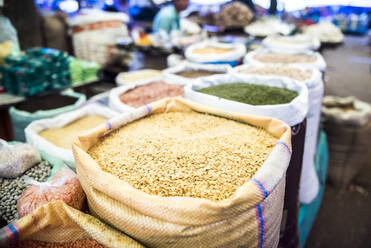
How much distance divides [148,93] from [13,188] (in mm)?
830

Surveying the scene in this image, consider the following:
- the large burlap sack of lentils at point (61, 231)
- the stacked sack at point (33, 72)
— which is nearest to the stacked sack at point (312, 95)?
the large burlap sack of lentils at point (61, 231)

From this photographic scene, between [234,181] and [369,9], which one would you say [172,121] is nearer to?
[234,181]

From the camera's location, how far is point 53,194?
2.52 feet

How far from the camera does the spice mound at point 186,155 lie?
688mm

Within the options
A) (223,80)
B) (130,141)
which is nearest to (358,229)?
(223,80)

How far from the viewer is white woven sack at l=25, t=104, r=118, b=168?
38.6 inches

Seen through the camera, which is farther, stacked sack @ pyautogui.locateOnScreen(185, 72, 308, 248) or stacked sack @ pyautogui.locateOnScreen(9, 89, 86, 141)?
stacked sack @ pyautogui.locateOnScreen(9, 89, 86, 141)

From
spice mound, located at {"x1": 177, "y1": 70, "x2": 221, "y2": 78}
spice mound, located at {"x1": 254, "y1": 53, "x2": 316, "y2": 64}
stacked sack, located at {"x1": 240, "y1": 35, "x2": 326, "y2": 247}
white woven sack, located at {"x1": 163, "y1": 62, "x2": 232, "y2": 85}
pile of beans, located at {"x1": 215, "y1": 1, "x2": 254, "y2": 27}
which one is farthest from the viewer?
pile of beans, located at {"x1": 215, "y1": 1, "x2": 254, "y2": 27}

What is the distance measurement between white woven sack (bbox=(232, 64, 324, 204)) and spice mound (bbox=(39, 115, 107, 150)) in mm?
826

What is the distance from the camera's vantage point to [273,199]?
27.7 inches

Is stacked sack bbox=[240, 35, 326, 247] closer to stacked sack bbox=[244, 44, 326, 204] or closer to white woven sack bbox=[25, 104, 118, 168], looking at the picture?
stacked sack bbox=[244, 44, 326, 204]

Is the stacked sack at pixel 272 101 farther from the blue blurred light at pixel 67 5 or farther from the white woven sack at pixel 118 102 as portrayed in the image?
the blue blurred light at pixel 67 5

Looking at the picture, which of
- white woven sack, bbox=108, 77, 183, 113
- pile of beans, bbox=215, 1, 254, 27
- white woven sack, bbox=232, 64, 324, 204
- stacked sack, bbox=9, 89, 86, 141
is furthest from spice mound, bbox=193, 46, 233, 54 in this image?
pile of beans, bbox=215, 1, 254, 27

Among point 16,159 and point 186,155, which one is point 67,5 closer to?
point 16,159
